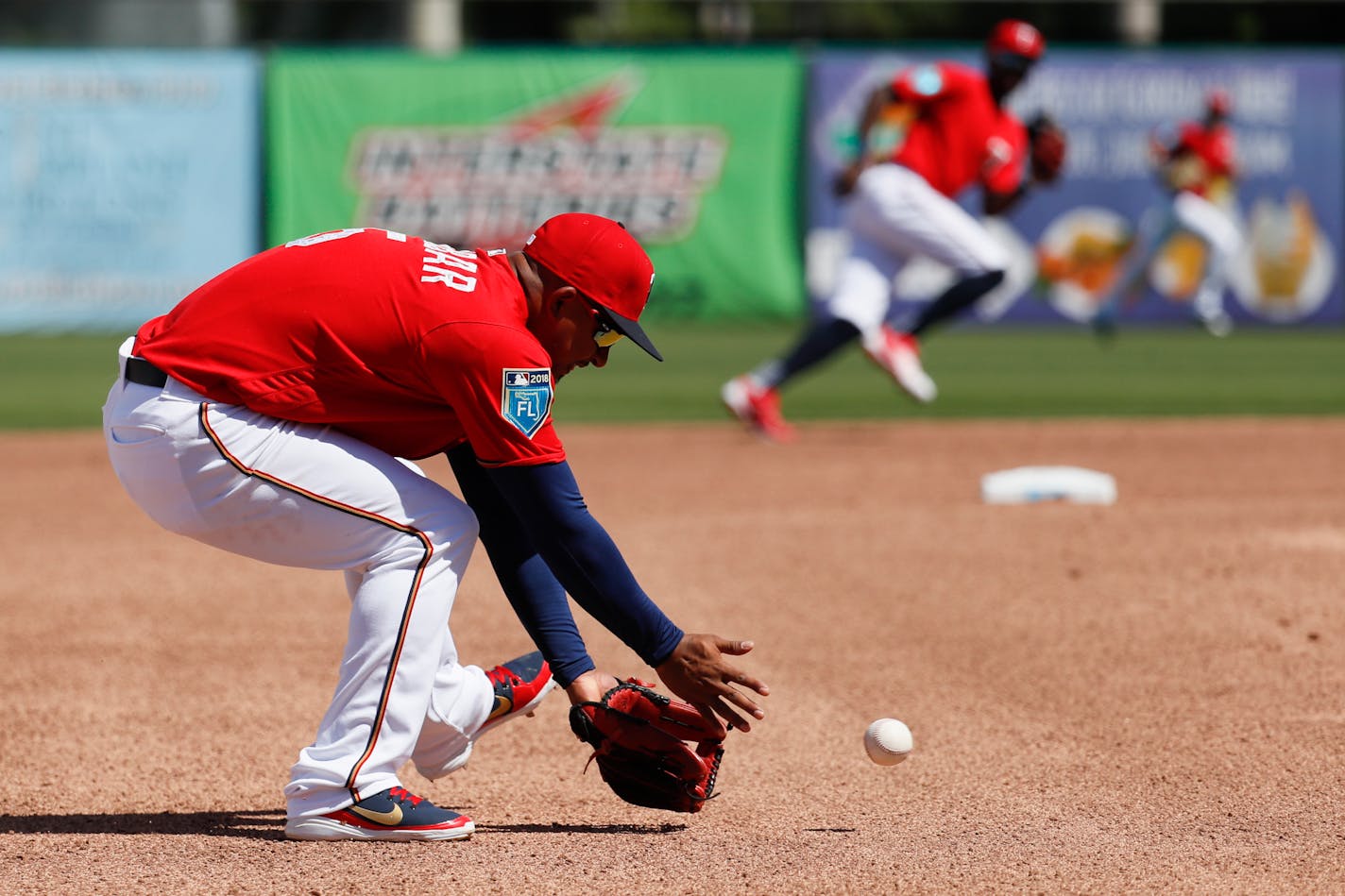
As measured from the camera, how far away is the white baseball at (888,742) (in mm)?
3590

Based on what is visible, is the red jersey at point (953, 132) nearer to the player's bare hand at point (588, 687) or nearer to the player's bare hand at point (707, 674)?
the player's bare hand at point (588, 687)

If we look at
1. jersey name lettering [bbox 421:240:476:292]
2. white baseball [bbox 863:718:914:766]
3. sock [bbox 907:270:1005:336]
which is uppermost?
jersey name lettering [bbox 421:240:476:292]

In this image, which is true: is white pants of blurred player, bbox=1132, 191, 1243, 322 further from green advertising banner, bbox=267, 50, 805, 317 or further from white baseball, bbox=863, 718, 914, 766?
white baseball, bbox=863, 718, 914, 766

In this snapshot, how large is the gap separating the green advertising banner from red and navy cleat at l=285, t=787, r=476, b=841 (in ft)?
43.6

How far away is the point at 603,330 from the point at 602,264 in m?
0.13

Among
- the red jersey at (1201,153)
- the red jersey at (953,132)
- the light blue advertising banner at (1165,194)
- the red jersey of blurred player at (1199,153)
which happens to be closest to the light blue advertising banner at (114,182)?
the light blue advertising banner at (1165,194)

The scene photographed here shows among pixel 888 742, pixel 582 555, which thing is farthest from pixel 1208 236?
pixel 582 555

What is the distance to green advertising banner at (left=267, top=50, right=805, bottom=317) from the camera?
16453 millimetres

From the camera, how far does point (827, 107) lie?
16.7 meters

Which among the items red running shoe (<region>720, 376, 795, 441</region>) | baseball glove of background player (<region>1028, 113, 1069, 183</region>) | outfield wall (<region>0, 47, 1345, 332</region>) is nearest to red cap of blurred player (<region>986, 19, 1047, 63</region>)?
baseball glove of background player (<region>1028, 113, 1069, 183</region>)

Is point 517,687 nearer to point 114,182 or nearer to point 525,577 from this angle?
point 525,577

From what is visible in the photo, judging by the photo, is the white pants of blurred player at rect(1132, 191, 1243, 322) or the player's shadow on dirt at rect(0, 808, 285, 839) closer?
the player's shadow on dirt at rect(0, 808, 285, 839)

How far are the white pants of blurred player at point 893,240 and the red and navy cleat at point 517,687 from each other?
526 centimetres

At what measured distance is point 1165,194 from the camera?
55.1 ft
